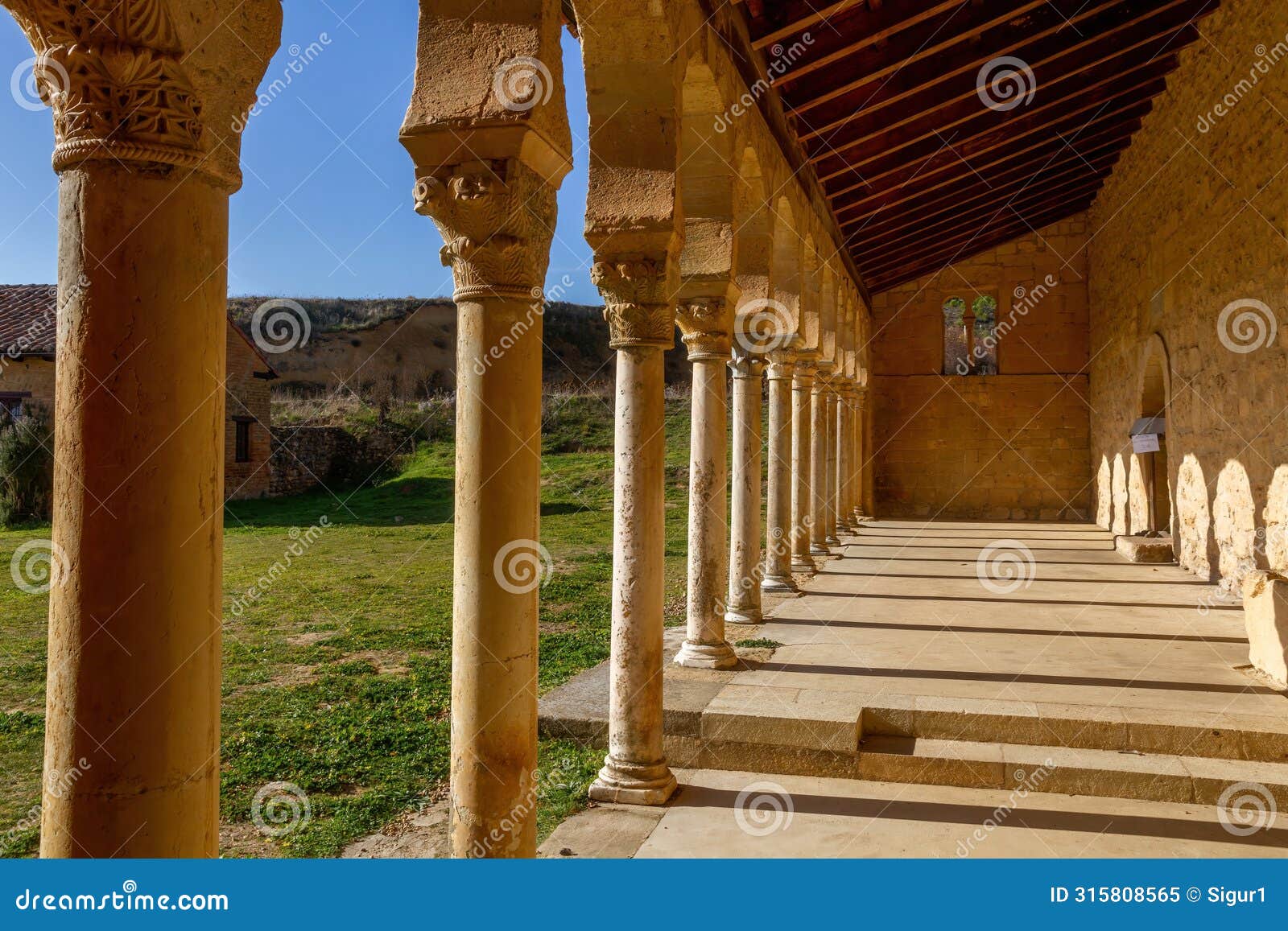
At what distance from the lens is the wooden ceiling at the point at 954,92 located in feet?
22.7

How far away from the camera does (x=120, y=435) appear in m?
1.77

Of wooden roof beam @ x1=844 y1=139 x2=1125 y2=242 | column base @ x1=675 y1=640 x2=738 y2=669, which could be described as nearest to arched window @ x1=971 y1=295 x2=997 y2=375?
wooden roof beam @ x1=844 y1=139 x2=1125 y2=242

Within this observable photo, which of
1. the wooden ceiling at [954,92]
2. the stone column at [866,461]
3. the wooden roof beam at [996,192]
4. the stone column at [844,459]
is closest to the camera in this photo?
the wooden ceiling at [954,92]

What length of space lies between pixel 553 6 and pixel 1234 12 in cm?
828

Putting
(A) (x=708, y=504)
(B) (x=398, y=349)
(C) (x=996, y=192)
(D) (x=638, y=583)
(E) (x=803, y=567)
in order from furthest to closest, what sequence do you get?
(B) (x=398, y=349), (C) (x=996, y=192), (E) (x=803, y=567), (A) (x=708, y=504), (D) (x=638, y=583)

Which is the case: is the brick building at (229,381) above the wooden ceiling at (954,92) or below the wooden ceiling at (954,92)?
below

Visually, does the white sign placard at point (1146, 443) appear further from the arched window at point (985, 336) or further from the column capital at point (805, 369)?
the arched window at point (985, 336)

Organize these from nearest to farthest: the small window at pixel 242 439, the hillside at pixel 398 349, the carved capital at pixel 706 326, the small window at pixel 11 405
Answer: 1. the carved capital at pixel 706 326
2. the small window at pixel 11 405
3. the small window at pixel 242 439
4. the hillside at pixel 398 349

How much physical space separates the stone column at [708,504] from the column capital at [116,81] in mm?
4192

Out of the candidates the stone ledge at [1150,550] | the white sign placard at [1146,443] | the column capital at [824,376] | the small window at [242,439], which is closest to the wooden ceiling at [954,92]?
the column capital at [824,376]

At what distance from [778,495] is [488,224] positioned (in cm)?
664

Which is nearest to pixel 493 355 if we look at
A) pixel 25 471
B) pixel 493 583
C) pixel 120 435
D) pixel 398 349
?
pixel 493 583

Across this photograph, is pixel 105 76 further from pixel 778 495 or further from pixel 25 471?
pixel 25 471

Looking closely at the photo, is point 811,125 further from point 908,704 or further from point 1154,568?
point 1154,568
